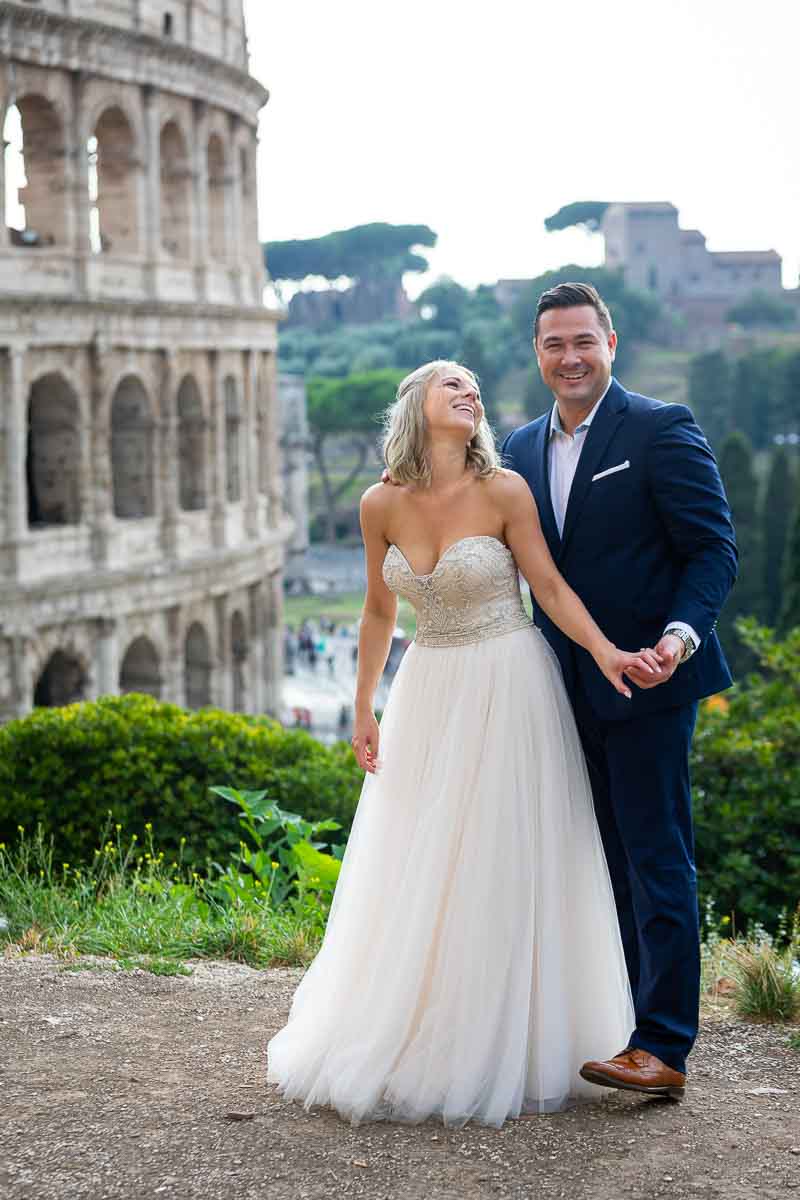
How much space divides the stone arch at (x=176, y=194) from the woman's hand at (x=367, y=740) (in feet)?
60.7

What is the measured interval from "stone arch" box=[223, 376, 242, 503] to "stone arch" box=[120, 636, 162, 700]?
3.13 m

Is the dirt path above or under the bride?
under

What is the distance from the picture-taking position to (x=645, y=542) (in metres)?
4.67

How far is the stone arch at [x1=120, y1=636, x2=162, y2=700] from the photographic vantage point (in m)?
21.8

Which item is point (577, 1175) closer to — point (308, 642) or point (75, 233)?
point (75, 233)

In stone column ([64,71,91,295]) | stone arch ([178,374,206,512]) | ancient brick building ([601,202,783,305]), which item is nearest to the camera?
stone column ([64,71,91,295])

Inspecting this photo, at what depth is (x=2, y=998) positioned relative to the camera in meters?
5.53

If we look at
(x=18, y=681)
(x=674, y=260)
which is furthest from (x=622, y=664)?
(x=674, y=260)

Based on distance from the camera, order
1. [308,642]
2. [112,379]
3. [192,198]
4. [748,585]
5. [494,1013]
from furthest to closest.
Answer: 1. [308,642]
2. [748,585]
3. [192,198]
4. [112,379]
5. [494,1013]

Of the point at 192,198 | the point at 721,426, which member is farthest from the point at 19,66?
the point at 721,426

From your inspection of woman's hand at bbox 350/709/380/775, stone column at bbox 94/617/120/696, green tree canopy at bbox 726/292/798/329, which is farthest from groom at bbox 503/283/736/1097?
green tree canopy at bbox 726/292/798/329

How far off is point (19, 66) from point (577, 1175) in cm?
1762

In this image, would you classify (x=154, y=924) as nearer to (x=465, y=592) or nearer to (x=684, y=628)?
(x=465, y=592)

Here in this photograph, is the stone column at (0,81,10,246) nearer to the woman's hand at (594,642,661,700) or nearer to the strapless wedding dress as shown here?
the strapless wedding dress
